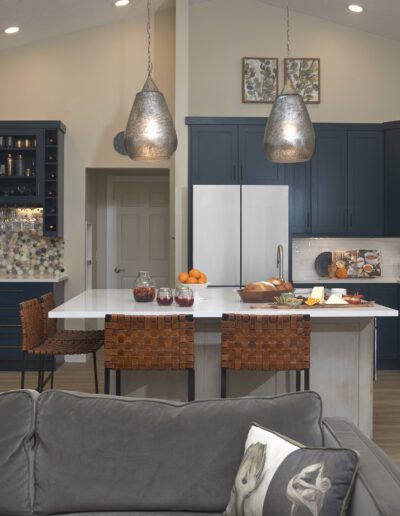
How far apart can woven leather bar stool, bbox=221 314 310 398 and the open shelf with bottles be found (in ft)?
12.8

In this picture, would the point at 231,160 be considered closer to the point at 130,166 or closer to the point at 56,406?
the point at 130,166

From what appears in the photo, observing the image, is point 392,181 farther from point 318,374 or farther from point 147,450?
point 147,450

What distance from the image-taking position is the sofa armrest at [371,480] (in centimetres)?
165

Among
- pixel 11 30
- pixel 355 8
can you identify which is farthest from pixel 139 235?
pixel 355 8

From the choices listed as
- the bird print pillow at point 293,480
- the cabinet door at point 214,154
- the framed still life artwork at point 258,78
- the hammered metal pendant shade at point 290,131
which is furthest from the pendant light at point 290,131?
the framed still life artwork at point 258,78

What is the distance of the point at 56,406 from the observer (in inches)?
87.0

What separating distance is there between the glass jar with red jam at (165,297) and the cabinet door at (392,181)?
3636 mm

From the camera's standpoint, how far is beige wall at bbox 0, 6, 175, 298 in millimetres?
7391

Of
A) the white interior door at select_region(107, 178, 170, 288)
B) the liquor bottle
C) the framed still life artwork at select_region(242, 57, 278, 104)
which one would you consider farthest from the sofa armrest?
the white interior door at select_region(107, 178, 170, 288)

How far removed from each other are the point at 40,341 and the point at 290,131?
207 cm

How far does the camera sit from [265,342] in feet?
11.8

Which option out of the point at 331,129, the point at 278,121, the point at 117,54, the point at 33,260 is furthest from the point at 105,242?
the point at 278,121

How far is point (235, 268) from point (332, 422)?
162 inches

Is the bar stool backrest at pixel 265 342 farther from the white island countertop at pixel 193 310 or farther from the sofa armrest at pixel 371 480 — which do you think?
the sofa armrest at pixel 371 480
